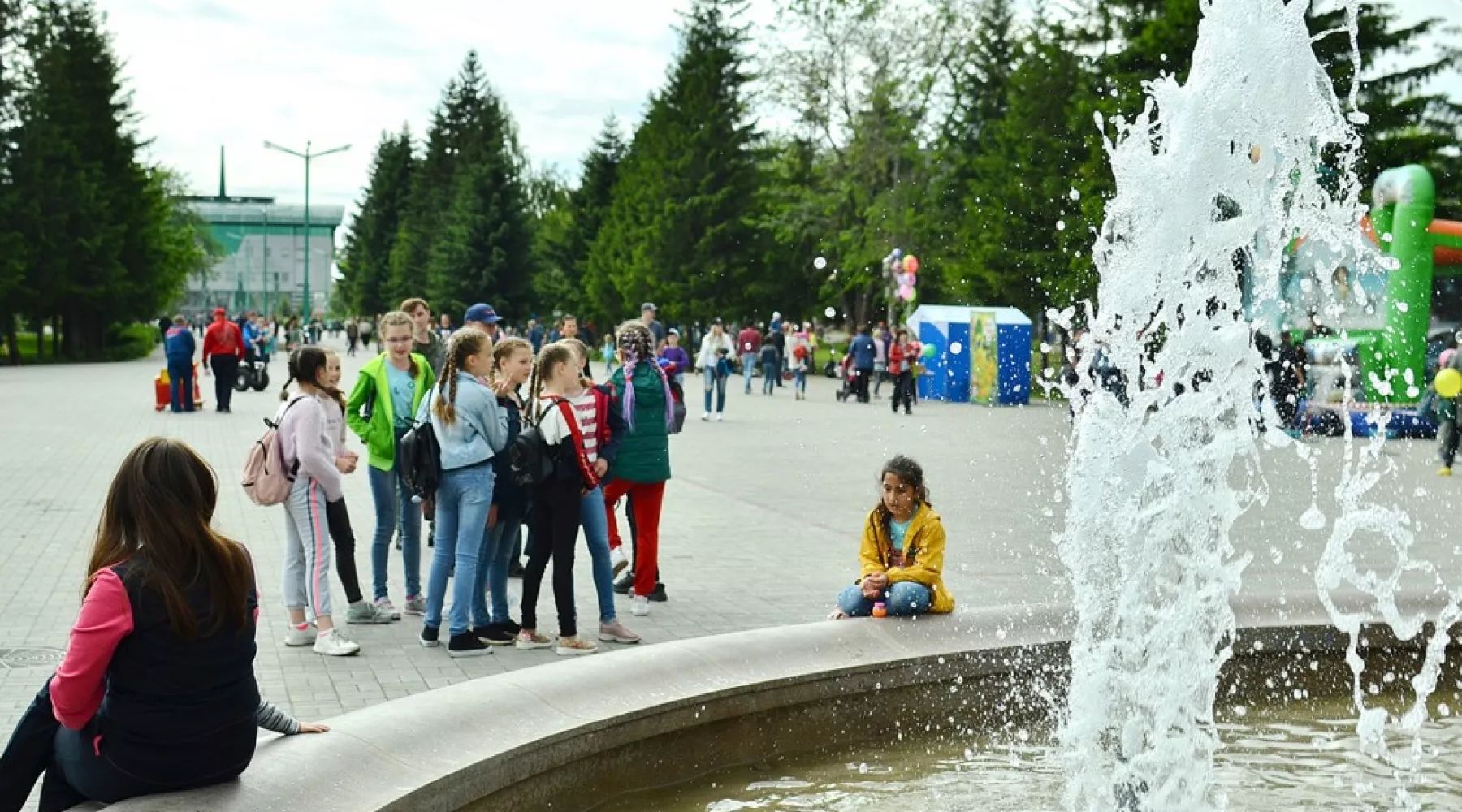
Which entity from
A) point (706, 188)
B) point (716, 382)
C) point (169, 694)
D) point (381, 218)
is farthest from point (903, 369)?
point (381, 218)

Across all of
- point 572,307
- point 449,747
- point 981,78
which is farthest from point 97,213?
point 449,747

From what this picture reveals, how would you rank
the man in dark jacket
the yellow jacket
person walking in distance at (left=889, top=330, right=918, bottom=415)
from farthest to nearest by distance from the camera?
1. the man in dark jacket
2. person walking in distance at (left=889, top=330, right=918, bottom=415)
3. the yellow jacket

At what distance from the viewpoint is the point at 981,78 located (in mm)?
55750

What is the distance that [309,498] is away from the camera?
782cm

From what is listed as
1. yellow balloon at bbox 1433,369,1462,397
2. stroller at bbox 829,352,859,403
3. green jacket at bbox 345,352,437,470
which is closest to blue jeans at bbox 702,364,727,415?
stroller at bbox 829,352,859,403

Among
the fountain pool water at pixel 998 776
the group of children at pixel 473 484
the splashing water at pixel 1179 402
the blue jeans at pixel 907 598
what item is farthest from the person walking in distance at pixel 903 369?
the fountain pool water at pixel 998 776

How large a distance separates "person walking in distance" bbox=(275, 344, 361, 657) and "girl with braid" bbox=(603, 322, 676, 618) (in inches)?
68.3

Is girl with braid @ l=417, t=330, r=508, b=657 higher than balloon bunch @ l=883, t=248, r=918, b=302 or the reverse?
→ the reverse

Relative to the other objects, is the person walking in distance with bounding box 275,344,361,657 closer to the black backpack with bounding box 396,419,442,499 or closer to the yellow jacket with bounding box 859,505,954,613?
the black backpack with bounding box 396,419,442,499

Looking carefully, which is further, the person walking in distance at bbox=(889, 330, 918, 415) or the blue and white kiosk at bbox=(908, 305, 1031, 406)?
the blue and white kiosk at bbox=(908, 305, 1031, 406)

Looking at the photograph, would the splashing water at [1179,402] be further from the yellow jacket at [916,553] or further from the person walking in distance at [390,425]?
the person walking in distance at [390,425]

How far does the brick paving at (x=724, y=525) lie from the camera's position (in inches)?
303

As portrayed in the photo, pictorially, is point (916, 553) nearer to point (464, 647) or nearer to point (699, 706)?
point (699, 706)

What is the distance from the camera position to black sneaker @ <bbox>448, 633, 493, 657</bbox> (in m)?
7.63
